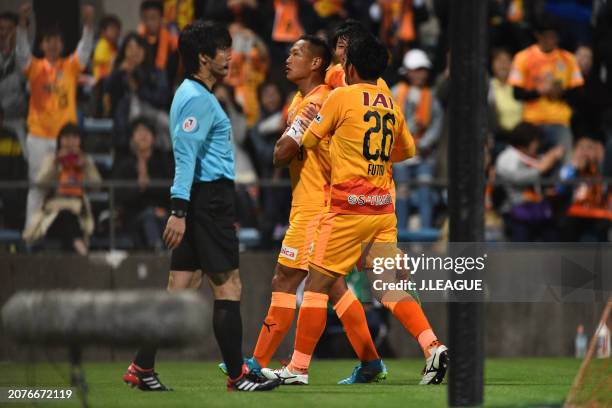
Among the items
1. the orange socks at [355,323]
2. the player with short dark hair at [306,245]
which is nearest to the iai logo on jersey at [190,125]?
the player with short dark hair at [306,245]

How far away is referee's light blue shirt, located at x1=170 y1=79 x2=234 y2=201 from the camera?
28.4 feet

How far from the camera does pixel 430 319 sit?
14.4 meters

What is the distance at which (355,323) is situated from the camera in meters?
9.93

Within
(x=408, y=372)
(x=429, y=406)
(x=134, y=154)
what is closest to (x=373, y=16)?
(x=134, y=154)

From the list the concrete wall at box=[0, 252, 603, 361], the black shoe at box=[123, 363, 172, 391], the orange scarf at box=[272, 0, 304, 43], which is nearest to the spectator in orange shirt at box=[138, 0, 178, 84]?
the orange scarf at box=[272, 0, 304, 43]

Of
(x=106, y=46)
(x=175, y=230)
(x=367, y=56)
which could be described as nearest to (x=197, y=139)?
(x=175, y=230)

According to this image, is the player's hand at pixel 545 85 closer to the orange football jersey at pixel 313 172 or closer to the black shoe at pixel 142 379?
the orange football jersey at pixel 313 172

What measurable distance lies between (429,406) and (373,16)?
9335mm

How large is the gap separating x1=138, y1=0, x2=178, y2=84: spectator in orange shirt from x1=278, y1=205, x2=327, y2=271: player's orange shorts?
560 centimetres

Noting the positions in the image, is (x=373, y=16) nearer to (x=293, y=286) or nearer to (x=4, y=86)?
(x=4, y=86)

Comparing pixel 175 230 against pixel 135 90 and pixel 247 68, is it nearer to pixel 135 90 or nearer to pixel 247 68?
pixel 135 90

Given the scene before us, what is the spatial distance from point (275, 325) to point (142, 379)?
1356 mm

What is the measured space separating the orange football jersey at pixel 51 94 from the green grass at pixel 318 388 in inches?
116

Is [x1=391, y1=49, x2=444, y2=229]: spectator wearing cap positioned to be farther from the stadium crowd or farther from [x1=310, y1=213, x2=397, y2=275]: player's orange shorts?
[x1=310, y1=213, x2=397, y2=275]: player's orange shorts
